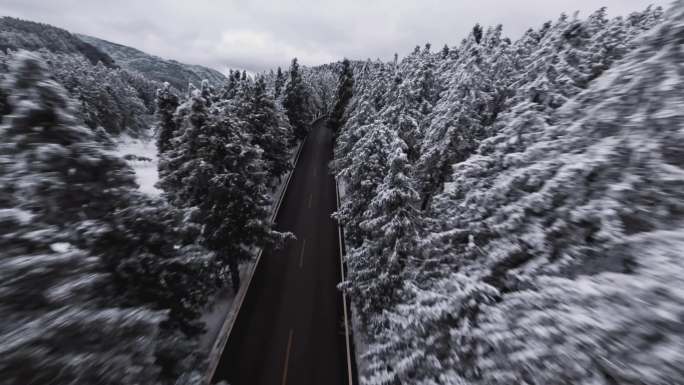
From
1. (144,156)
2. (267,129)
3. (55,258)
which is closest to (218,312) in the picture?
(55,258)

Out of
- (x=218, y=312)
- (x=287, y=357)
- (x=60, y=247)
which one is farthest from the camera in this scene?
(x=218, y=312)

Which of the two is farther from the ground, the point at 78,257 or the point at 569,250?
the point at 569,250

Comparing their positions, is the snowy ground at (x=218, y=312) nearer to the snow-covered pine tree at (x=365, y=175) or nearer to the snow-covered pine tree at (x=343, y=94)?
the snow-covered pine tree at (x=365, y=175)

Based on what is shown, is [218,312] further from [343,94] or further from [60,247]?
[343,94]

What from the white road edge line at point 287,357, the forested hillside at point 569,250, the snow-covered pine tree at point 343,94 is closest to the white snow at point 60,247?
the forested hillside at point 569,250

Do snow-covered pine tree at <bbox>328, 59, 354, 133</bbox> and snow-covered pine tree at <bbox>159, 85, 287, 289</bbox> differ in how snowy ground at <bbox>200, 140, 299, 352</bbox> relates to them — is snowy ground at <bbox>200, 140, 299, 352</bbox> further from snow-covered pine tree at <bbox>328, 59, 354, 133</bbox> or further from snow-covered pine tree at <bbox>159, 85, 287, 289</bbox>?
snow-covered pine tree at <bbox>328, 59, 354, 133</bbox>

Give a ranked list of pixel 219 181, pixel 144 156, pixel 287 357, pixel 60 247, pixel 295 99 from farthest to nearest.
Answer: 1. pixel 295 99
2. pixel 144 156
3. pixel 287 357
4. pixel 219 181
5. pixel 60 247

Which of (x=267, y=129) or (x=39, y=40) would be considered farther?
(x=39, y=40)
